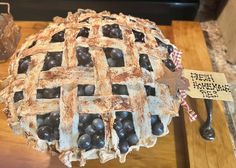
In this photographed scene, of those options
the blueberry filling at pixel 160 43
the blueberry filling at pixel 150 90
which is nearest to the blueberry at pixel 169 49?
the blueberry filling at pixel 160 43

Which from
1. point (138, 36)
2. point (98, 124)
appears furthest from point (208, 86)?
point (98, 124)

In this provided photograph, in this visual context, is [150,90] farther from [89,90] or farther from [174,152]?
[174,152]

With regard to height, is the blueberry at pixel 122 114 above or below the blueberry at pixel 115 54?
below

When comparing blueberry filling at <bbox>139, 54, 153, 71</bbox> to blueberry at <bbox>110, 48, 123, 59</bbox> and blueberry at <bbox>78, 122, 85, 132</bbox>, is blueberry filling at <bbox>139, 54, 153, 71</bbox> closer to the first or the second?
blueberry at <bbox>110, 48, 123, 59</bbox>

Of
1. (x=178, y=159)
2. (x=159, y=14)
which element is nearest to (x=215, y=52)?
(x=159, y=14)

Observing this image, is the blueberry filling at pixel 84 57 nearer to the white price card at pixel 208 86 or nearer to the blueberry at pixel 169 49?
the blueberry at pixel 169 49

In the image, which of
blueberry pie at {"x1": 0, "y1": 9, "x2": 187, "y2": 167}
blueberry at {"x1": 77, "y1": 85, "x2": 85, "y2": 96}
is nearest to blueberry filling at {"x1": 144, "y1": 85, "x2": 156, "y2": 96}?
blueberry pie at {"x1": 0, "y1": 9, "x2": 187, "y2": 167}
